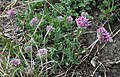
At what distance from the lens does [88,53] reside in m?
2.19

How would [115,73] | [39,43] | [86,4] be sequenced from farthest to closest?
[86,4]
[39,43]
[115,73]

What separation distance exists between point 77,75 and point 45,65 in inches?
8.3

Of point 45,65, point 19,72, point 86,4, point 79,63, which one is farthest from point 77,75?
point 86,4

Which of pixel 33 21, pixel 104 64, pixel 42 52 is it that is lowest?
pixel 104 64

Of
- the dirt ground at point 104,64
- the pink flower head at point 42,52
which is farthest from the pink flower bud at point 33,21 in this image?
the dirt ground at point 104,64

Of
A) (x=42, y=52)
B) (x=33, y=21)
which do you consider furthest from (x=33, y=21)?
(x=42, y=52)

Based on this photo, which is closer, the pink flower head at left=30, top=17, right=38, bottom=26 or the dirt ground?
the dirt ground

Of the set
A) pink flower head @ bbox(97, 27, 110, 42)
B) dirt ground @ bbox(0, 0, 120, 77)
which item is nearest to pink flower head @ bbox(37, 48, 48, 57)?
dirt ground @ bbox(0, 0, 120, 77)

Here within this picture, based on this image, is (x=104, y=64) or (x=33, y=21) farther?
(x=33, y=21)

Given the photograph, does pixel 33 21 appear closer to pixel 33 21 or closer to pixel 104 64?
pixel 33 21

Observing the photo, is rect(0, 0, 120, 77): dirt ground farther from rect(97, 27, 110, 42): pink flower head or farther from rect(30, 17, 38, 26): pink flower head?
rect(30, 17, 38, 26): pink flower head

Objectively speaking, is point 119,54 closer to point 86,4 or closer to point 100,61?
point 100,61

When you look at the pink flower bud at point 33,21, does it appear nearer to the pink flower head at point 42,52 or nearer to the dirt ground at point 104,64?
the pink flower head at point 42,52

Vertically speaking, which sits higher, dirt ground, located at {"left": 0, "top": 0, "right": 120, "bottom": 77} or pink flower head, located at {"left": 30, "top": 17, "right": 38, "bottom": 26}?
pink flower head, located at {"left": 30, "top": 17, "right": 38, "bottom": 26}
